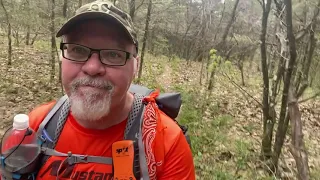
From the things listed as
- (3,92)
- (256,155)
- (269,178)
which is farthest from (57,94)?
(269,178)

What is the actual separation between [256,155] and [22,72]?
8.11 m

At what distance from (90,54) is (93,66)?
0.07 meters

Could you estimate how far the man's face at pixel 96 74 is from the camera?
4.84 feet

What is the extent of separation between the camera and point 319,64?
5.82 m

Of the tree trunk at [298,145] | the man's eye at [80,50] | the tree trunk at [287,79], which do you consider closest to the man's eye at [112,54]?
the man's eye at [80,50]

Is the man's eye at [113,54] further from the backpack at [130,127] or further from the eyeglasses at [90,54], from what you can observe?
the backpack at [130,127]

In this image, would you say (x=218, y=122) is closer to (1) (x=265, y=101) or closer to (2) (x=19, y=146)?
(1) (x=265, y=101)

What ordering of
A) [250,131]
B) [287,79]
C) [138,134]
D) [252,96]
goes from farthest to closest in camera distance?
[250,131], [252,96], [287,79], [138,134]

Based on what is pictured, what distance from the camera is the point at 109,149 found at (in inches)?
61.4

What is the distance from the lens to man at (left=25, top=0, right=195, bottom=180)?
1.48 metres

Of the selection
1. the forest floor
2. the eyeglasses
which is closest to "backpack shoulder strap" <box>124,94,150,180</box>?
the eyeglasses

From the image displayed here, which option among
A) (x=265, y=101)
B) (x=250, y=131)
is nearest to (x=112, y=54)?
(x=265, y=101)

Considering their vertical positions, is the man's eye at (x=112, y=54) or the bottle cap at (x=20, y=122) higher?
the man's eye at (x=112, y=54)

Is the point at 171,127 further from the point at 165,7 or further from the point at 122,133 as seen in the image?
the point at 165,7
